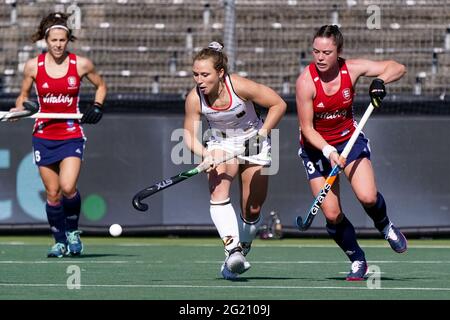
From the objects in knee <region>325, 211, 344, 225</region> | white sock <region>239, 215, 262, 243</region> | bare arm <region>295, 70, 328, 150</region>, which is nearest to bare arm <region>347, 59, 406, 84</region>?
bare arm <region>295, 70, 328, 150</region>

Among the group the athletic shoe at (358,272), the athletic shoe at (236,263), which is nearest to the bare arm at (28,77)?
the athletic shoe at (236,263)

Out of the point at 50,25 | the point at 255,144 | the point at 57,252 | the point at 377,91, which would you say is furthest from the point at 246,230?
the point at 50,25

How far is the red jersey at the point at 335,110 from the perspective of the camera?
860cm

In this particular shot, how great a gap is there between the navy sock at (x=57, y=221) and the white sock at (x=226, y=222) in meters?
2.55

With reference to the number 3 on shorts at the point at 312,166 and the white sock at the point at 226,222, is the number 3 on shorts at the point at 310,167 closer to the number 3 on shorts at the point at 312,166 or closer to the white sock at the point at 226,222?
the number 3 on shorts at the point at 312,166

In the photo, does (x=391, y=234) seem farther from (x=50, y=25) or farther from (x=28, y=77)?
(x=28, y=77)

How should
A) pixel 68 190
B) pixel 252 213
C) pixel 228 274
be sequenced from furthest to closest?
pixel 68 190 → pixel 252 213 → pixel 228 274

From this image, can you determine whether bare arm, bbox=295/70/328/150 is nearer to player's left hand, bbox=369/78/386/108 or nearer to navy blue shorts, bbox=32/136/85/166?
player's left hand, bbox=369/78/386/108

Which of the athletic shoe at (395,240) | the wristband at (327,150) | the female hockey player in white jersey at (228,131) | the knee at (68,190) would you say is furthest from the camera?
the knee at (68,190)

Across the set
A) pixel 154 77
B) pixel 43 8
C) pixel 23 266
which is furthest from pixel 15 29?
pixel 23 266

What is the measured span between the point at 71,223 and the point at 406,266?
3032 millimetres

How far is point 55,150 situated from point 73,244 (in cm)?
84

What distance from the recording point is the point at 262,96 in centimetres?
888

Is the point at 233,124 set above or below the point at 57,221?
above
